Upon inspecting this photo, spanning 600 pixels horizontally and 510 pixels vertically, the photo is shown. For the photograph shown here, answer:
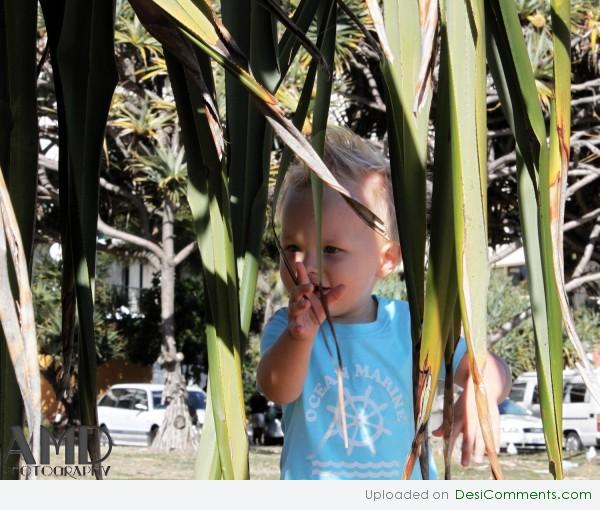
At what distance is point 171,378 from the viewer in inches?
396

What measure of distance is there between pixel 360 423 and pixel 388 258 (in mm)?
293

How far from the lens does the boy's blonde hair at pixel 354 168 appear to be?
1566 mm

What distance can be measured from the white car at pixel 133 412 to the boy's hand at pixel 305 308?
11.4 m

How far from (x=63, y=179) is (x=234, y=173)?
5.8 inches

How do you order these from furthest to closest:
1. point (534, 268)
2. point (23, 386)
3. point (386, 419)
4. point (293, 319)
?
point (386, 419), point (293, 319), point (534, 268), point (23, 386)

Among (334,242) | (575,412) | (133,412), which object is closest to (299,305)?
(334,242)

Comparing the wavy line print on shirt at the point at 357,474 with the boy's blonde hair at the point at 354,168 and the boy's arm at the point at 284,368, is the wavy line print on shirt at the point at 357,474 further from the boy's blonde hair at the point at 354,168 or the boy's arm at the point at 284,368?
the boy's blonde hair at the point at 354,168

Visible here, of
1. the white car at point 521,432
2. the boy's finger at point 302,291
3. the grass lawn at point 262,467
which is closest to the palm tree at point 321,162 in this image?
the boy's finger at point 302,291

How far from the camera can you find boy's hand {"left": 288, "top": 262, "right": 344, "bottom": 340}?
1.13 meters

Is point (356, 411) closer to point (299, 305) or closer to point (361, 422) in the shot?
point (361, 422)

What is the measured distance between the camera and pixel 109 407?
1263cm

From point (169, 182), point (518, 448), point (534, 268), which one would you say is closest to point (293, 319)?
point (534, 268)

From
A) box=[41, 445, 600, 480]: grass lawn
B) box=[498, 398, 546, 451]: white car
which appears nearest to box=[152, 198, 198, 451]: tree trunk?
box=[41, 445, 600, 480]: grass lawn
